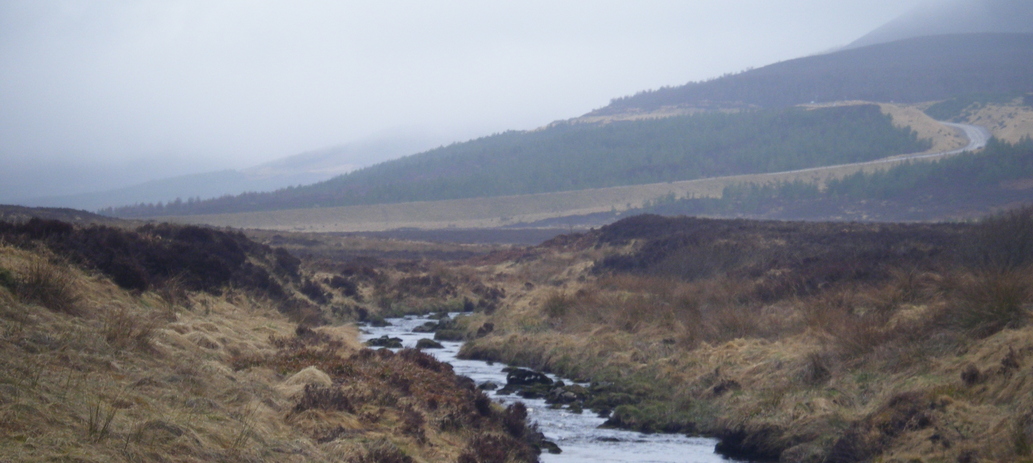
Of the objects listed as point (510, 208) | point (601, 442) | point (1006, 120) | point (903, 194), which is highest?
point (1006, 120)

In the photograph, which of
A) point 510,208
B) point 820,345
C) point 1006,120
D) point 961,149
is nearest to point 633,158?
point 510,208

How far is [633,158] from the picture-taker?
475ft

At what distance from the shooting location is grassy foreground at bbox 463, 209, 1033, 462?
9961 millimetres

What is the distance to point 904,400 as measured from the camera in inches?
420

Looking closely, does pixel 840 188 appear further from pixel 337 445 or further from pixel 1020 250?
pixel 337 445

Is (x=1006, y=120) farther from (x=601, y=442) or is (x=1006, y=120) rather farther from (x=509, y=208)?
(x=601, y=442)

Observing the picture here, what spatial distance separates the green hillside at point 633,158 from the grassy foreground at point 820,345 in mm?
106918

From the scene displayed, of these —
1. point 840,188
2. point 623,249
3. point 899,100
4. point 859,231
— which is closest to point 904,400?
point 859,231

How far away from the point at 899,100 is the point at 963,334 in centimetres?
18842

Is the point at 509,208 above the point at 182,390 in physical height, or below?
below

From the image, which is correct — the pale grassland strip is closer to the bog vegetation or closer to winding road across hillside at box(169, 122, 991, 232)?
winding road across hillside at box(169, 122, 991, 232)

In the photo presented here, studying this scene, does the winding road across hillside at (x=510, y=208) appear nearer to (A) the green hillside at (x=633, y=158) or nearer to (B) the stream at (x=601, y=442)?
(A) the green hillside at (x=633, y=158)

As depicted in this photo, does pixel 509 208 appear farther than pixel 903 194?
Yes

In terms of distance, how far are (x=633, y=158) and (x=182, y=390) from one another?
459 ft
